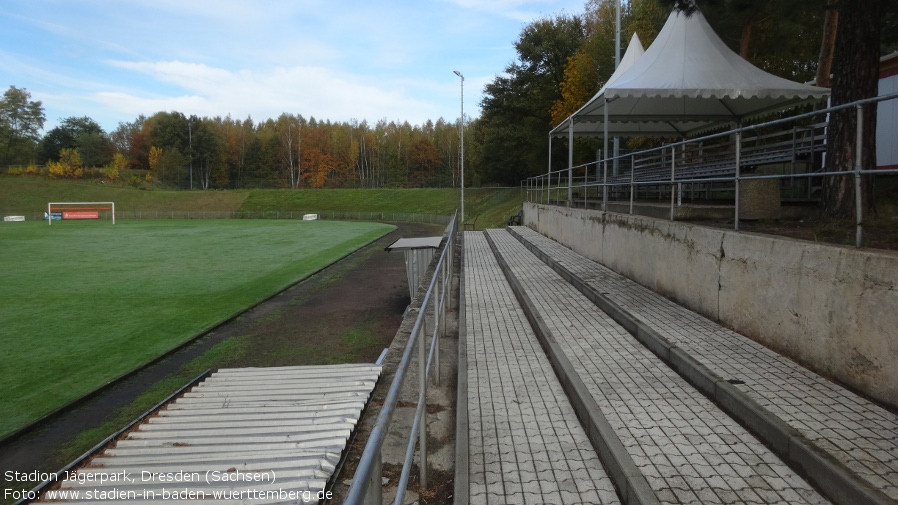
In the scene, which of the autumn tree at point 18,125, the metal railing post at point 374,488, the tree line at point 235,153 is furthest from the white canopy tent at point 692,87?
the autumn tree at point 18,125

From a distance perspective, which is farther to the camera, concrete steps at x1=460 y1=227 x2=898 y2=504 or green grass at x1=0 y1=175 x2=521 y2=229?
green grass at x1=0 y1=175 x2=521 y2=229

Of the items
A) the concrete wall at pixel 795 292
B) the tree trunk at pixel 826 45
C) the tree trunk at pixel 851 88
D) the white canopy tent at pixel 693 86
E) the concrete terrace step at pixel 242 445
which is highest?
the tree trunk at pixel 826 45

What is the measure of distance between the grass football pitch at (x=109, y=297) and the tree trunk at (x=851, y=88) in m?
10.4

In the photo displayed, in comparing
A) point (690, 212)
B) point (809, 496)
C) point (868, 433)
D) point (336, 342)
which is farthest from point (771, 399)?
point (336, 342)

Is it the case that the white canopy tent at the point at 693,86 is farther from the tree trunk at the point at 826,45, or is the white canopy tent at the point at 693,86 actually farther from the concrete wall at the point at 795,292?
the concrete wall at the point at 795,292

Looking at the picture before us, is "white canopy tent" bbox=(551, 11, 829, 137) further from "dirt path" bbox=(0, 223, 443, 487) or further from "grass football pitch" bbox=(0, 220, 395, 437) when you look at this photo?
"grass football pitch" bbox=(0, 220, 395, 437)

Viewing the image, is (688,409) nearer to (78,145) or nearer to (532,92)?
(532,92)

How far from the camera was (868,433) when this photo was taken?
3.44m

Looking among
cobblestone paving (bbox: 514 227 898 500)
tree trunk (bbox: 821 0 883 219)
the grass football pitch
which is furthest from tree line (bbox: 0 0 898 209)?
the grass football pitch

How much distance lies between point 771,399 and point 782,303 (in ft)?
4.41

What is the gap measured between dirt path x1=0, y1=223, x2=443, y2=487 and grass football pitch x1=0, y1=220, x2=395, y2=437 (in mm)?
442

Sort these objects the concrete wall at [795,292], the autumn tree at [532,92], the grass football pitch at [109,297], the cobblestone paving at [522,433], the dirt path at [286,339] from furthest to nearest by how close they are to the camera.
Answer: the autumn tree at [532,92] → the grass football pitch at [109,297] → the dirt path at [286,339] → the concrete wall at [795,292] → the cobblestone paving at [522,433]

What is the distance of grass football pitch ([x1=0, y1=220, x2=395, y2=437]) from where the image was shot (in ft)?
30.2

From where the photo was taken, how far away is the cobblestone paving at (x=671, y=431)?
3074 mm
